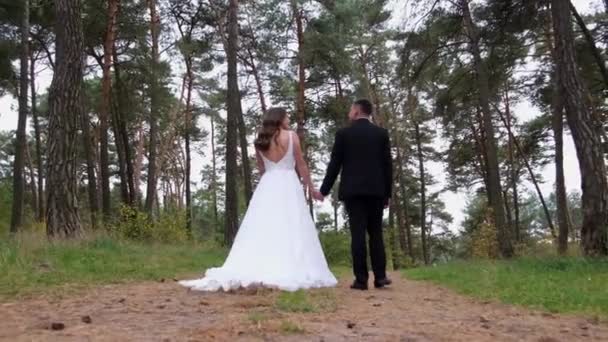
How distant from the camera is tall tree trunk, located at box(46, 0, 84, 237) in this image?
9109mm

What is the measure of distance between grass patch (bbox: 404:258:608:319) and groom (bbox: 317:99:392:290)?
3.93 feet

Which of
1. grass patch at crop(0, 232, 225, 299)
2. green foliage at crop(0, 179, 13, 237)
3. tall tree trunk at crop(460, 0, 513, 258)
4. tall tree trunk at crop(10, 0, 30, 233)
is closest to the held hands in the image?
grass patch at crop(0, 232, 225, 299)

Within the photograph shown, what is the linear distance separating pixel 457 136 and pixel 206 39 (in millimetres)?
13999

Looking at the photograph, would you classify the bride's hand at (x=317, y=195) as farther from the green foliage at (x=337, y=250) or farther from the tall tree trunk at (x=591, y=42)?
the green foliage at (x=337, y=250)

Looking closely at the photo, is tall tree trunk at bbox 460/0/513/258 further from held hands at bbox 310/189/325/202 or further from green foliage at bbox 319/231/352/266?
held hands at bbox 310/189/325/202

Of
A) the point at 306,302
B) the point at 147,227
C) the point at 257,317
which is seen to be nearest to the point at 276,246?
the point at 306,302

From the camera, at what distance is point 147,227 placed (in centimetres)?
1414

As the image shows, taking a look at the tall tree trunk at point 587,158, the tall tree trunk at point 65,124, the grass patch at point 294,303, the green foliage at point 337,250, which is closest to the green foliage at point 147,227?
the tall tree trunk at point 65,124

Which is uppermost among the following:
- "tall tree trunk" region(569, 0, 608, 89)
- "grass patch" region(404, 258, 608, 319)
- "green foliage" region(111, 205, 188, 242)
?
"tall tree trunk" region(569, 0, 608, 89)

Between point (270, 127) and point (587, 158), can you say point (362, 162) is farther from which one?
point (587, 158)

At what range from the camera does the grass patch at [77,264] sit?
5.83 meters

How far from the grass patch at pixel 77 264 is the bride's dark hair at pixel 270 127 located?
228cm

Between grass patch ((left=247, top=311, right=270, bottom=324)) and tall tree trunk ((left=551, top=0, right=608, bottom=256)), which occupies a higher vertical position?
tall tree trunk ((left=551, top=0, right=608, bottom=256))

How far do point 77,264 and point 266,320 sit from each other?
14.5ft
